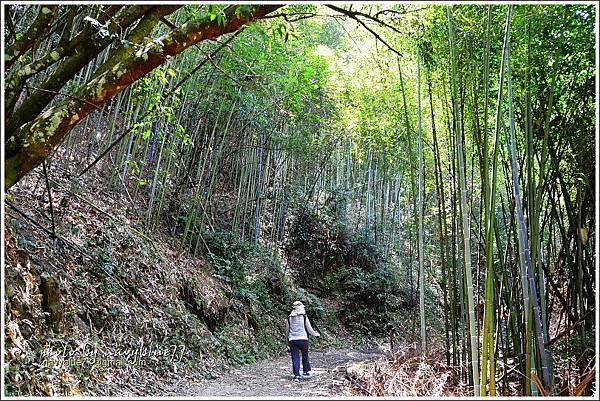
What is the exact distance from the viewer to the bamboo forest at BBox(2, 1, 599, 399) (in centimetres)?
268

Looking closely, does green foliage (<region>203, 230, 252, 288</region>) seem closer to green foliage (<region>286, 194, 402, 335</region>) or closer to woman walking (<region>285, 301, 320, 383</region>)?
green foliage (<region>286, 194, 402, 335</region>)

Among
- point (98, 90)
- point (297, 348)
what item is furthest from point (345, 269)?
point (98, 90)

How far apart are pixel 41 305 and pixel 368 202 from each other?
10345 mm

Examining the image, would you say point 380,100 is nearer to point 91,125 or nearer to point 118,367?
point 118,367

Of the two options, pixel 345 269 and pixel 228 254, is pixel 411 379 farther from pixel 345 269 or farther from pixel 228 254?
pixel 345 269

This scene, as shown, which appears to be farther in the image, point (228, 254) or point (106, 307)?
point (228, 254)

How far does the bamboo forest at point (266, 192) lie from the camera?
8.79ft

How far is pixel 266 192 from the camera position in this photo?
10461 mm

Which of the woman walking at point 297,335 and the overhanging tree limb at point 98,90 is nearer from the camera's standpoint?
the overhanging tree limb at point 98,90

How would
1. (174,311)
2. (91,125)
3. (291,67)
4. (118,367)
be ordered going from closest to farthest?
(118,367) → (174,311) → (291,67) → (91,125)

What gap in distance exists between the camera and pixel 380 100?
5859mm

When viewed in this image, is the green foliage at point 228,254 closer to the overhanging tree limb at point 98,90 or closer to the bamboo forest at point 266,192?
the bamboo forest at point 266,192

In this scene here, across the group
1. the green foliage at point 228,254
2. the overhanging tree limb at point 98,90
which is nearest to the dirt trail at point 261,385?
the green foliage at point 228,254

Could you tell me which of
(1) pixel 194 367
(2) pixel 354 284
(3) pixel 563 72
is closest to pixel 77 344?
(1) pixel 194 367
